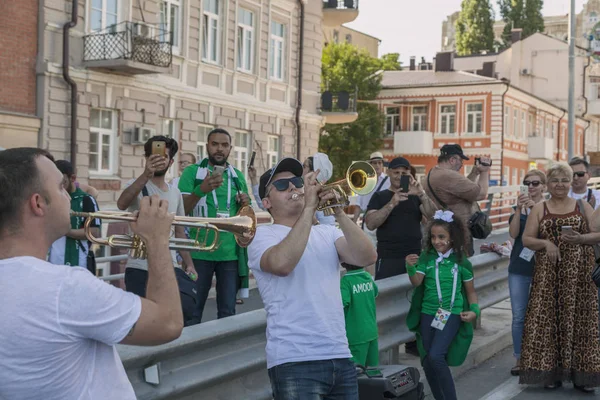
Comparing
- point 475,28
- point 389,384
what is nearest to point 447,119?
point 475,28

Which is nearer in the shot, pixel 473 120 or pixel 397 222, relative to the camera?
pixel 397 222

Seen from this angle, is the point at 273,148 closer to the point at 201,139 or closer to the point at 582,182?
the point at 201,139

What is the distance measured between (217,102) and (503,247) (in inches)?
698

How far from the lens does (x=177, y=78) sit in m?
23.8

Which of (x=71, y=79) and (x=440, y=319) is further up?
(x=71, y=79)

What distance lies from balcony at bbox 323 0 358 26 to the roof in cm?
2083

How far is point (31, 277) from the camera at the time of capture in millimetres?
2377

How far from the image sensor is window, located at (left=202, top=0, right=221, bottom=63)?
25.3 metres

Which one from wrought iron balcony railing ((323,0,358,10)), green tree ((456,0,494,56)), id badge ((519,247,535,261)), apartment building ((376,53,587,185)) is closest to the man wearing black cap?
id badge ((519,247,535,261))

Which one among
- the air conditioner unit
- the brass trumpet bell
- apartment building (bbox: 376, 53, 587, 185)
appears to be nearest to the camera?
the brass trumpet bell

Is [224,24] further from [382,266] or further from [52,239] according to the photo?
[52,239]

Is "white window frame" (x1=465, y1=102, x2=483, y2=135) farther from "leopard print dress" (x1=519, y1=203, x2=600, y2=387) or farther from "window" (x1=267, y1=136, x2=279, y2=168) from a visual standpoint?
"leopard print dress" (x1=519, y1=203, x2=600, y2=387)

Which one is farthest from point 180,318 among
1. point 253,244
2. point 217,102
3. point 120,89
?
point 217,102

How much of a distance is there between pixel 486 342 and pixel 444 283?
6.63 ft
